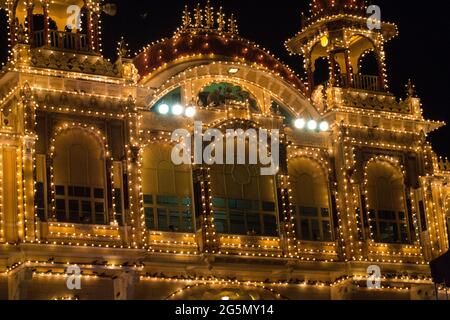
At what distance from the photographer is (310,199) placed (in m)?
52.2

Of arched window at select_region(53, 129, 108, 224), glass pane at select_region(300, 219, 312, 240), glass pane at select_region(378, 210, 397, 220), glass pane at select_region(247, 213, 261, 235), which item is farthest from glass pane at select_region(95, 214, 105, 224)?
glass pane at select_region(378, 210, 397, 220)

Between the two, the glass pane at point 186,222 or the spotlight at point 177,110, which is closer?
the glass pane at point 186,222

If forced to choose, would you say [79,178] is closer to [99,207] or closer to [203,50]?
[99,207]

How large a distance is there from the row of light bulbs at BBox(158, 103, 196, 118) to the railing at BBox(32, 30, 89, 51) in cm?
363

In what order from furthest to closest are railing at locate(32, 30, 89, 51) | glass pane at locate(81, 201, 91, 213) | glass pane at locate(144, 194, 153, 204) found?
railing at locate(32, 30, 89, 51)
glass pane at locate(144, 194, 153, 204)
glass pane at locate(81, 201, 91, 213)

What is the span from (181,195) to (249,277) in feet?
13.2

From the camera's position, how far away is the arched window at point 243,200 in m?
49.8

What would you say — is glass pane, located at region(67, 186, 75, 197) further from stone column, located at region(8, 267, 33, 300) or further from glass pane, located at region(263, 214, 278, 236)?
glass pane, located at region(263, 214, 278, 236)

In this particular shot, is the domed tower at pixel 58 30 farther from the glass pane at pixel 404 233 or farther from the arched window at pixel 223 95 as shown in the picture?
the glass pane at pixel 404 233

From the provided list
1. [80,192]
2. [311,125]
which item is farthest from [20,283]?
[311,125]

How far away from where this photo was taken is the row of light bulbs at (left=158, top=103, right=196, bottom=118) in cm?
4981

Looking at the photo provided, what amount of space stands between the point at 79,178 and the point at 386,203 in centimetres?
1346

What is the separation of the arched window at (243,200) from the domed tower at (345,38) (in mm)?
6049

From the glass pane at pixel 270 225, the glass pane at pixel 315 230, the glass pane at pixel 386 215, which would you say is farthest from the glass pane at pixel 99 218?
the glass pane at pixel 386 215
